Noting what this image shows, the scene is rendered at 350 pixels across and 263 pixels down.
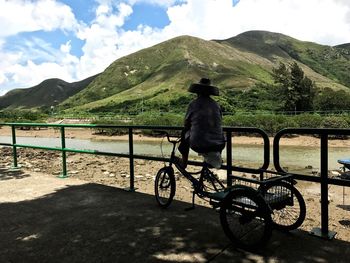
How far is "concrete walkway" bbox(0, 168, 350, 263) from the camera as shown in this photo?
4263 mm

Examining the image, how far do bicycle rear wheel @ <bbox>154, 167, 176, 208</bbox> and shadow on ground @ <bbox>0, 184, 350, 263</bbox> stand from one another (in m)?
0.16

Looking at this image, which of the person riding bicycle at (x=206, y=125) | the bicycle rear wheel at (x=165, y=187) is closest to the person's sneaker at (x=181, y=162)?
the bicycle rear wheel at (x=165, y=187)

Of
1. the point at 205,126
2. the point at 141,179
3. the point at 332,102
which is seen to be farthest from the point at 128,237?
the point at 332,102

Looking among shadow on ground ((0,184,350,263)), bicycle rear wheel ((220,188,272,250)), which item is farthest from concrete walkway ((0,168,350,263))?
bicycle rear wheel ((220,188,272,250))

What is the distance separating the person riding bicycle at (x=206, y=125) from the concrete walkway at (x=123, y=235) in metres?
1.03

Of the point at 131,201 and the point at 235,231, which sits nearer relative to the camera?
the point at 235,231

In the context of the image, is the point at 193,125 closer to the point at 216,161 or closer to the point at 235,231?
the point at 216,161

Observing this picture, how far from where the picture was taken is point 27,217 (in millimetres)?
5898

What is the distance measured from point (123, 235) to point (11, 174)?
5735mm

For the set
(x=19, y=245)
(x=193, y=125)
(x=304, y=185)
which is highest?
(x=193, y=125)

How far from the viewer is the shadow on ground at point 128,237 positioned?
426 cm

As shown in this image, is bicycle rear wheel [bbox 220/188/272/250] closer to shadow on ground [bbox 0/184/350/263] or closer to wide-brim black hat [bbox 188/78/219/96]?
shadow on ground [bbox 0/184/350/263]

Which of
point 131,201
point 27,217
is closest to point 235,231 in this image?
point 131,201

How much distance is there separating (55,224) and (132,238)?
138cm
